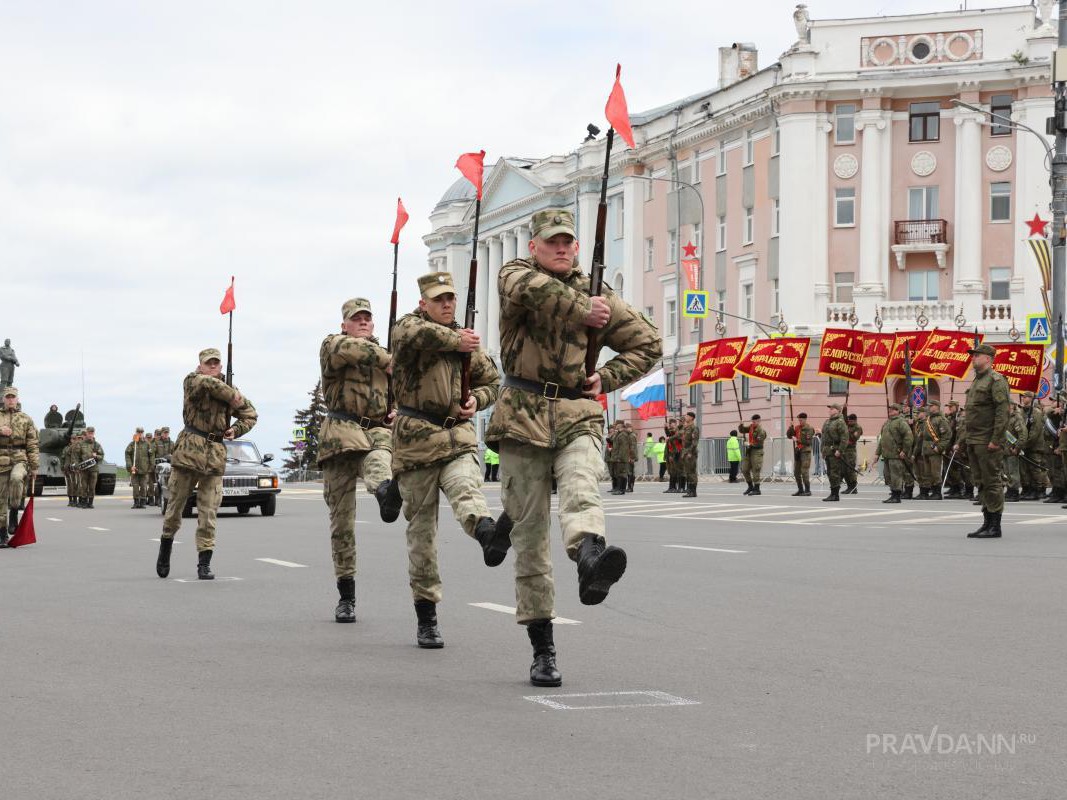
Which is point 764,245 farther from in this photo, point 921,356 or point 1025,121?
point 921,356

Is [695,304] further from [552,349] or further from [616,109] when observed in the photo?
[552,349]

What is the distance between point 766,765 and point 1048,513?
→ 18668mm

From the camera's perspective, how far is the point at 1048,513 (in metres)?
22.6

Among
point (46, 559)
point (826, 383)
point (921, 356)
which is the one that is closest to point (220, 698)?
point (46, 559)

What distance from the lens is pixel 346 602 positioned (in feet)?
31.8

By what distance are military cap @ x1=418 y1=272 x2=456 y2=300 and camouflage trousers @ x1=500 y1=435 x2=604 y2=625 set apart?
1454mm

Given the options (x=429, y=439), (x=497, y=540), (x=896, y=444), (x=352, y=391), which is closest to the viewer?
(x=497, y=540)

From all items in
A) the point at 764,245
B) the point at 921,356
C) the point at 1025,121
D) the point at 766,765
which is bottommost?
the point at 766,765

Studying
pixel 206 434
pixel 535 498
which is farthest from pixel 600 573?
pixel 206 434

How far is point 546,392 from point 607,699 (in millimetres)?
1335

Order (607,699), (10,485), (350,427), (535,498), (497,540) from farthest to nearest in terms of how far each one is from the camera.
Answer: (10,485)
(350,427)
(497,540)
(535,498)
(607,699)

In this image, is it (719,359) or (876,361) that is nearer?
(876,361)

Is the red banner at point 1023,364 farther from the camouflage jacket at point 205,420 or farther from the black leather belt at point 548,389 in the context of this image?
the black leather belt at point 548,389

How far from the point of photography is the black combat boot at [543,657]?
6.88 metres
